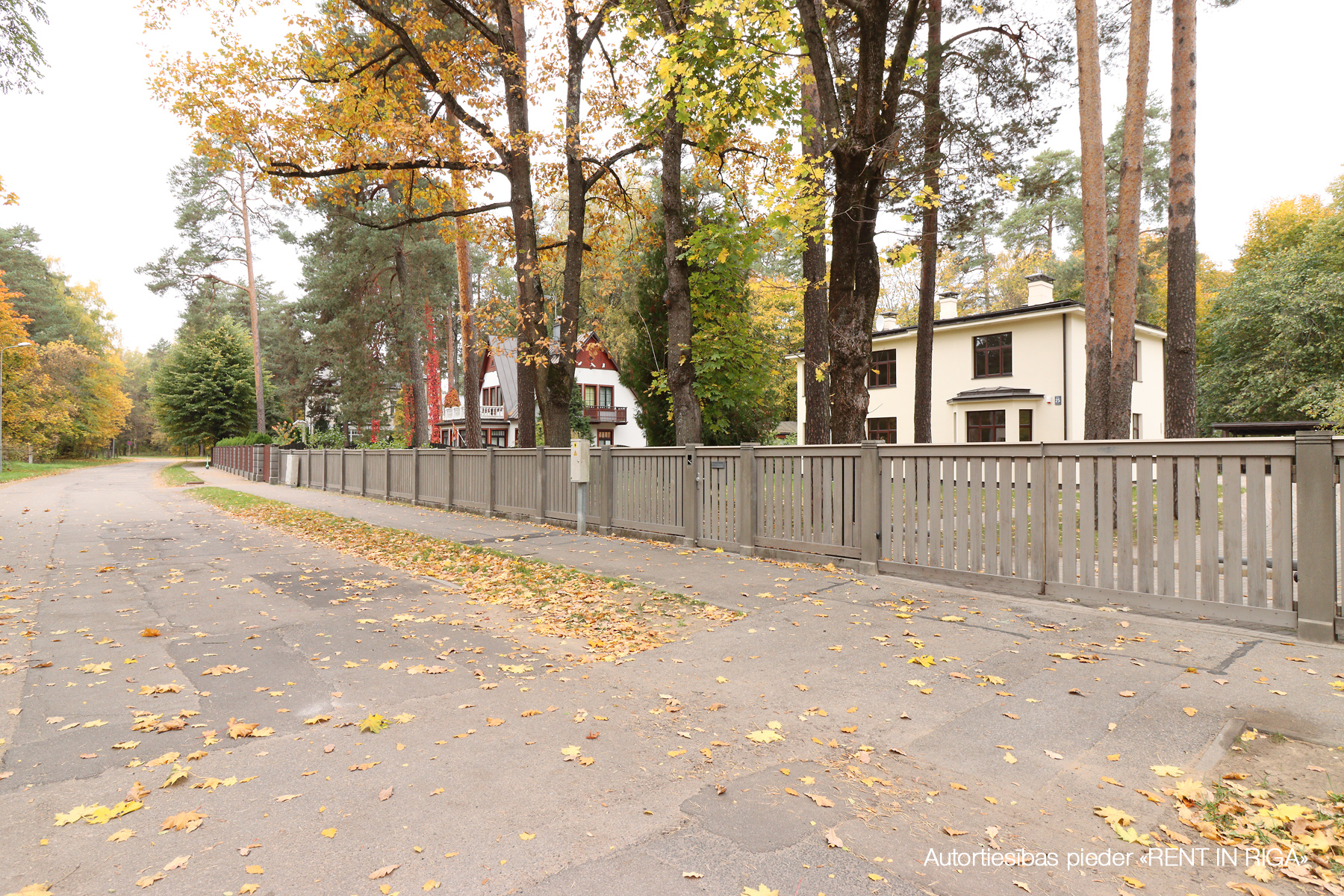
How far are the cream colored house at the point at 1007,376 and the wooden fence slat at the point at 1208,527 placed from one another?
734 inches

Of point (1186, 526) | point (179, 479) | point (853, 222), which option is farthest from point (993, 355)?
point (179, 479)

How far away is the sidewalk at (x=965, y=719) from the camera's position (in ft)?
8.43

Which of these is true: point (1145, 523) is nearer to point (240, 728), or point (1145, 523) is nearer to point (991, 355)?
point (240, 728)

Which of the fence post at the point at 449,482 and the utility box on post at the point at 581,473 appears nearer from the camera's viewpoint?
the utility box on post at the point at 581,473

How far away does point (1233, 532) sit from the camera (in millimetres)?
4875

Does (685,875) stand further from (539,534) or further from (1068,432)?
(1068,432)

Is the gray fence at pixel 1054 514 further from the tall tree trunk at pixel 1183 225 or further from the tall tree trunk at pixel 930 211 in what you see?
the tall tree trunk at pixel 930 211

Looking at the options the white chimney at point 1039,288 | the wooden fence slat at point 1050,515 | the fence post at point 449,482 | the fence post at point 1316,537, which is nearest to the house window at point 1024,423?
the white chimney at point 1039,288

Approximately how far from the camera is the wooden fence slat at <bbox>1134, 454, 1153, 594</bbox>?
210 inches

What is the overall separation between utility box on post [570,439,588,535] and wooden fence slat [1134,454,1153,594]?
7634mm

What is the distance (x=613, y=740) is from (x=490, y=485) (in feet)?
36.1

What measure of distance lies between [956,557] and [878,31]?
6.21m

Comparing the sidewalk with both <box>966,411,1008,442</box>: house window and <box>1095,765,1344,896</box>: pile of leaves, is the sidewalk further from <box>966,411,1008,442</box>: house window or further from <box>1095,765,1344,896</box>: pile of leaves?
<box>966,411,1008,442</box>: house window

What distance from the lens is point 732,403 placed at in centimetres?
2508
